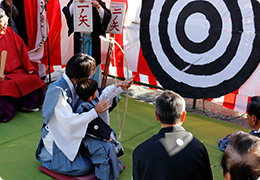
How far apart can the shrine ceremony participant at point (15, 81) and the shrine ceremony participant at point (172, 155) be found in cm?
273

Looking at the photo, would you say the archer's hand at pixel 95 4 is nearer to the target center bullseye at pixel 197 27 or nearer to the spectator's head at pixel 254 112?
the target center bullseye at pixel 197 27

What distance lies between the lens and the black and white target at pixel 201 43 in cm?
360

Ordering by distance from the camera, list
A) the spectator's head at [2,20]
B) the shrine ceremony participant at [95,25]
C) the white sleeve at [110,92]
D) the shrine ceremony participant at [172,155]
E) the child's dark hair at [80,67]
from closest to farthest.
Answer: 1. the shrine ceremony participant at [172,155]
2. the child's dark hair at [80,67]
3. the white sleeve at [110,92]
4. the spectator's head at [2,20]
5. the shrine ceremony participant at [95,25]

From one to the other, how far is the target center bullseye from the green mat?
3.38 feet

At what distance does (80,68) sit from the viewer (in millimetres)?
2533

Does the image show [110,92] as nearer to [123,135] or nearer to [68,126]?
[68,126]

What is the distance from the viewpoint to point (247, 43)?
3.58m

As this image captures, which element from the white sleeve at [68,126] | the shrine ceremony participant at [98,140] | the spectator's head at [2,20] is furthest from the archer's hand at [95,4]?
the white sleeve at [68,126]

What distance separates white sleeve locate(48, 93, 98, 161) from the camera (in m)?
2.45

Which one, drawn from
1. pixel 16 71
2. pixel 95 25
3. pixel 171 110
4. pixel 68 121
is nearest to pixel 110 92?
pixel 68 121

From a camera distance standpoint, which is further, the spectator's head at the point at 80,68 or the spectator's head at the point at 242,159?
the spectator's head at the point at 80,68

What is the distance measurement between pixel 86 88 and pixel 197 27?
2044 mm

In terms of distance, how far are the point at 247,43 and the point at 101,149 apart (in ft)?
7.08

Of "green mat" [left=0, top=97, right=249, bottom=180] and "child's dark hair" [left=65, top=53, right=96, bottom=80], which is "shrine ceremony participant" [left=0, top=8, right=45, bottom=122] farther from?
"child's dark hair" [left=65, top=53, right=96, bottom=80]
